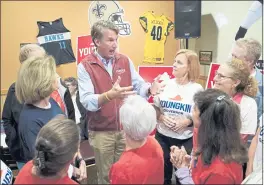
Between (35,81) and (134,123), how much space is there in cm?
55

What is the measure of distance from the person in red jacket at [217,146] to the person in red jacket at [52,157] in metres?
0.51

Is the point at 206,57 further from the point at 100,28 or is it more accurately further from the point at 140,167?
the point at 140,167

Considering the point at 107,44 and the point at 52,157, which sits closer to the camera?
the point at 52,157

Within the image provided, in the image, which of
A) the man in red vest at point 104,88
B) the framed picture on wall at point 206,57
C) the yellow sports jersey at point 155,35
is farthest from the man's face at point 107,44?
the framed picture on wall at point 206,57

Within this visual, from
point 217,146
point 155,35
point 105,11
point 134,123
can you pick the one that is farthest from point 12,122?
point 105,11

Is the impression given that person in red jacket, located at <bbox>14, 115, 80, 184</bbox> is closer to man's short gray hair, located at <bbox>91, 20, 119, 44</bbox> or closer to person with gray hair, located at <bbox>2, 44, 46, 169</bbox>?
person with gray hair, located at <bbox>2, 44, 46, 169</bbox>

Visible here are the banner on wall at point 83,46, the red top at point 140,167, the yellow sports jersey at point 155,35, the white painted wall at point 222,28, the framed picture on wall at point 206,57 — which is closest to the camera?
the red top at point 140,167

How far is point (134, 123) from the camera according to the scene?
50.8 inches

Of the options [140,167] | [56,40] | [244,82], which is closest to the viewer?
[140,167]

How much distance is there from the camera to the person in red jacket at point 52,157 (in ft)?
3.76

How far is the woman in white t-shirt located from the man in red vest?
12cm

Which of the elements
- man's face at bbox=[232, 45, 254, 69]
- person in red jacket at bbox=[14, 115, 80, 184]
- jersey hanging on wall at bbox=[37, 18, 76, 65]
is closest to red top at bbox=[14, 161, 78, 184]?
person in red jacket at bbox=[14, 115, 80, 184]

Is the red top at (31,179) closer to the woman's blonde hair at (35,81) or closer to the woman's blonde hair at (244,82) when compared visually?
the woman's blonde hair at (35,81)

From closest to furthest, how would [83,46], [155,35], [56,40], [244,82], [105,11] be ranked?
[244,82] → [83,46] → [155,35] → [56,40] → [105,11]
